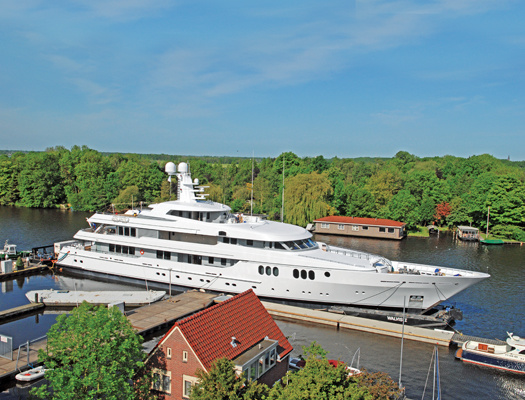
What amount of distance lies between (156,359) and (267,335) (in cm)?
401

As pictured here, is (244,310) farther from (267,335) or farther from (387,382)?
(387,382)

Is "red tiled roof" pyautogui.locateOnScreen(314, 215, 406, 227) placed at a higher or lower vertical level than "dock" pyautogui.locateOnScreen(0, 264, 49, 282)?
higher

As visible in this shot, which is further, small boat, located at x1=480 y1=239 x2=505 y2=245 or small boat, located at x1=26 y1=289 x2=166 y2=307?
small boat, located at x1=480 y1=239 x2=505 y2=245

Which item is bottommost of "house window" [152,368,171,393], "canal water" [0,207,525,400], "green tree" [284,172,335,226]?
"canal water" [0,207,525,400]

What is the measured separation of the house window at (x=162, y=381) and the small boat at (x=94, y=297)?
12.9 m

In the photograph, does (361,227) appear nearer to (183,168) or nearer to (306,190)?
(306,190)

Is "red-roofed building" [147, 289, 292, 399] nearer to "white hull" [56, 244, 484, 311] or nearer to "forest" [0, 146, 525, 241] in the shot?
"white hull" [56, 244, 484, 311]

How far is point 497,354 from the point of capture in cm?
1892

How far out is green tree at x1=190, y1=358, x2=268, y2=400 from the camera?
35.6ft

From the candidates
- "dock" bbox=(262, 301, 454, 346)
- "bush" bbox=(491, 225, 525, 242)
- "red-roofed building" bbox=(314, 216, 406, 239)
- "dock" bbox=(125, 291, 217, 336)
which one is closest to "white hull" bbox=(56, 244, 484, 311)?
"dock" bbox=(262, 301, 454, 346)

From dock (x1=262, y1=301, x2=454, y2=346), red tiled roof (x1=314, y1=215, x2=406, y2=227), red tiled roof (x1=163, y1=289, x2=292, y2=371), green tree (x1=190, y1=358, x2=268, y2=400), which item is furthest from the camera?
red tiled roof (x1=314, y1=215, x2=406, y2=227)

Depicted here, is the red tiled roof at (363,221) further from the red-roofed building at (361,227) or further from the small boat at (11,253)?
the small boat at (11,253)

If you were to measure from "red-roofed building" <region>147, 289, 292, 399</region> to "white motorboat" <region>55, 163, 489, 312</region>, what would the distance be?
9.35 meters

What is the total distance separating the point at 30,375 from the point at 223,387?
9.83 m
